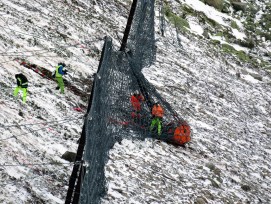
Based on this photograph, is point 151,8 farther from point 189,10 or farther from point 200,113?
point 189,10

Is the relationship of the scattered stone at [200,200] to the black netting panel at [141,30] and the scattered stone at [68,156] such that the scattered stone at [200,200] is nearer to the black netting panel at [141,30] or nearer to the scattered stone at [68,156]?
the scattered stone at [68,156]

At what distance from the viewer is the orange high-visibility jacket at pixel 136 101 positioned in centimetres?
1189

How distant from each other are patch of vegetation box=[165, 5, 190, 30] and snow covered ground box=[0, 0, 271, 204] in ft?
3.19

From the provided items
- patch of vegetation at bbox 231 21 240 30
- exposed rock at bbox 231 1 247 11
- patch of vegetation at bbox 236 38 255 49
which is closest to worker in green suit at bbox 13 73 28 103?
patch of vegetation at bbox 236 38 255 49

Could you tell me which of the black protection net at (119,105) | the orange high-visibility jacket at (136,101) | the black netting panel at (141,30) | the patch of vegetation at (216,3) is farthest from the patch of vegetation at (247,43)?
the orange high-visibility jacket at (136,101)

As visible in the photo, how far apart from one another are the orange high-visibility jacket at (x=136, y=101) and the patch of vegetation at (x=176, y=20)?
1295 cm

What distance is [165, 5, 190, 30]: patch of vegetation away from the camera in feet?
79.6

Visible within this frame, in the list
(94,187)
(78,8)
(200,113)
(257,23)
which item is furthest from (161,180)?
(257,23)

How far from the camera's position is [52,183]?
912cm

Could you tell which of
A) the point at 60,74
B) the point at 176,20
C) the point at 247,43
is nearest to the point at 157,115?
the point at 60,74

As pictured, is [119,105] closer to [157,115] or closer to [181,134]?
[157,115]

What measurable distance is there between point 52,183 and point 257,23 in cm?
2353

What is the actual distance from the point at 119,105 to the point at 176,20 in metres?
14.2

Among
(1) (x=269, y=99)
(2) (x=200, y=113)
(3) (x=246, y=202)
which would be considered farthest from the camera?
(1) (x=269, y=99)
